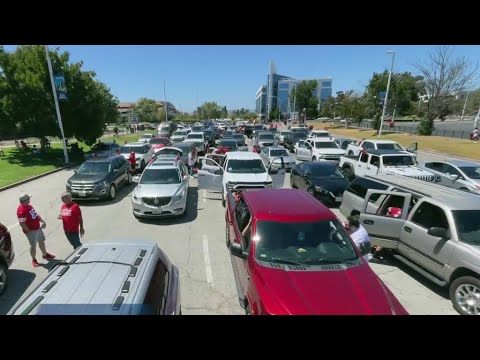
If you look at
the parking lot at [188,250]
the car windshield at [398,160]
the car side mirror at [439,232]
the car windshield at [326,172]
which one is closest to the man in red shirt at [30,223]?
the parking lot at [188,250]

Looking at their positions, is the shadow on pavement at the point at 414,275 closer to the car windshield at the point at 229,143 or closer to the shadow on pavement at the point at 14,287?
the shadow on pavement at the point at 14,287

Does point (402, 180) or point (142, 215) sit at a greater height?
point (402, 180)

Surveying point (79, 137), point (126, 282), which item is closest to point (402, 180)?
point (126, 282)

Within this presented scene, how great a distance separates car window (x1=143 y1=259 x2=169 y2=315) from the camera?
292cm

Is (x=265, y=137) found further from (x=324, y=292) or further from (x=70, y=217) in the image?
(x=324, y=292)

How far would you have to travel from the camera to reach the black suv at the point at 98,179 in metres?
10.7

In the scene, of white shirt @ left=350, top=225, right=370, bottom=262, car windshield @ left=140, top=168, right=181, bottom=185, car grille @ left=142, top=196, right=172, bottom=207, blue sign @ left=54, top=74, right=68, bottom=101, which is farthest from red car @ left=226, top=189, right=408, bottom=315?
blue sign @ left=54, top=74, right=68, bottom=101

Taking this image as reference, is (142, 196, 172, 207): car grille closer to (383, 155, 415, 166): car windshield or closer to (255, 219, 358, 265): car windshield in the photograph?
(255, 219, 358, 265): car windshield

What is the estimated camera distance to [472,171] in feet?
37.5

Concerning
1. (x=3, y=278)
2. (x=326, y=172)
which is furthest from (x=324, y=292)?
(x=326, y=172)

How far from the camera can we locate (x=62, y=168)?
18.6 meters

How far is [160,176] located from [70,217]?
4.21 metres
